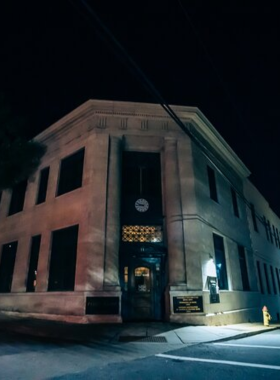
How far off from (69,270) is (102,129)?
7.13 metres

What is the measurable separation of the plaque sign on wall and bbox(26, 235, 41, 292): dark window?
24.2 ft

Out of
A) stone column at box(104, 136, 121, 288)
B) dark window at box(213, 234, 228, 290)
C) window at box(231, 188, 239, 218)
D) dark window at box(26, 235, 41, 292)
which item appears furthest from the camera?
window at box(231, 188, 239, 218)

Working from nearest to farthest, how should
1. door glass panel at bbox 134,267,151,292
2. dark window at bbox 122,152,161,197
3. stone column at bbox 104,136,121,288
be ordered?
stone column at bbox 104,136,121,288, door glass panel at bbox 134,267,151,292, dark window at bbox 122,152,161,197

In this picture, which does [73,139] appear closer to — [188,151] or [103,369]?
[188,151]

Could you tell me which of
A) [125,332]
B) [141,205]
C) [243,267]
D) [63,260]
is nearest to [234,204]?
[243,267]

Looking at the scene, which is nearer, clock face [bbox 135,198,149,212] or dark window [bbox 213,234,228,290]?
clock face [bbox 135,198,149,212]

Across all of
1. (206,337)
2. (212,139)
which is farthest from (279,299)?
(206,337)

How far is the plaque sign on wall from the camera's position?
10.8 metres

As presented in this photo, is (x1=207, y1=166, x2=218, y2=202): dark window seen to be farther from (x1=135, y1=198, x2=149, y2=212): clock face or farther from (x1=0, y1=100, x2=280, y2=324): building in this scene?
(x1=135, y1=198, x2=149, y2=212): clock face

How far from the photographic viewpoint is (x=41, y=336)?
8.18 meters

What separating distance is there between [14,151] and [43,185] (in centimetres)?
252

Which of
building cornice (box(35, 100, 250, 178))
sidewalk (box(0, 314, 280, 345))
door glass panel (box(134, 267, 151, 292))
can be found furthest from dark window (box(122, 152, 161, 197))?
sidewalk (box(0, 314, 280, 345))

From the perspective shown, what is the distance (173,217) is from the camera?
12.4 m

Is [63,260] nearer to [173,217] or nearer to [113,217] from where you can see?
[113,217]
